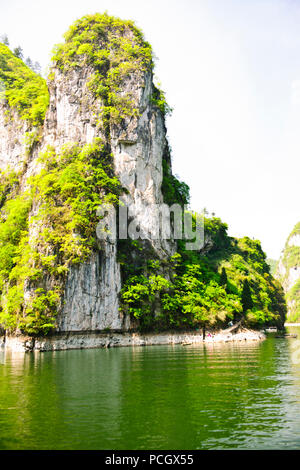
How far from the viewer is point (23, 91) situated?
197 feet

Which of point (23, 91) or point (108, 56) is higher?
point (108, 56)

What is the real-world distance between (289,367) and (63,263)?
26809 millimetres

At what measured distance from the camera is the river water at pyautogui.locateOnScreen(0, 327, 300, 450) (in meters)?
8.77

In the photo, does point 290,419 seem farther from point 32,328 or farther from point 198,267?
point 198,267

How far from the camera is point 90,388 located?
15.8 metres

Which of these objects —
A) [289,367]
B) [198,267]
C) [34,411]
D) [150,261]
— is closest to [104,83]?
[150,261]

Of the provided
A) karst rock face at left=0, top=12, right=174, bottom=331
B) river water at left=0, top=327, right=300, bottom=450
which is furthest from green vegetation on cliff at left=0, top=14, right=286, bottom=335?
river water at left=0, top=327, right=300, bottom=450

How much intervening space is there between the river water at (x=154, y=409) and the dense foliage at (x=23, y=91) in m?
43.9

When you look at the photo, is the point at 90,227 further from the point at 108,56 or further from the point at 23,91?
the point at 23,91

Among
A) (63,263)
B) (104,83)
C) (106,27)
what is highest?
(106,27)

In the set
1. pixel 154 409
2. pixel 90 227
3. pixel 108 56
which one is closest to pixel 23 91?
pixel 108 56

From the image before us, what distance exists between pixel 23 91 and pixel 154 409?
59.0m

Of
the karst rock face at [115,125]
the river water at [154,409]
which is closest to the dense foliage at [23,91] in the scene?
the karst rock face at [115,125]

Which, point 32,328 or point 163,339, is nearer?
point 32,328
